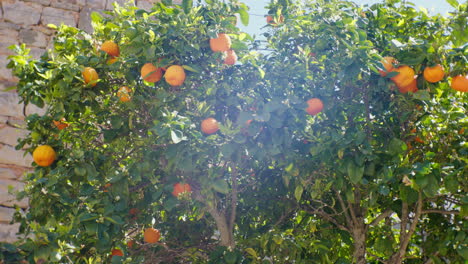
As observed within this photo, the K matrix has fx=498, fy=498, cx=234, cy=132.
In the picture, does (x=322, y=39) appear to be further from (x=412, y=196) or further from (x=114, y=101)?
(x=114, y=101)

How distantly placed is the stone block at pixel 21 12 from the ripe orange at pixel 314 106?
2.72 meters

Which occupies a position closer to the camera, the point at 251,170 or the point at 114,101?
the point at 114,101

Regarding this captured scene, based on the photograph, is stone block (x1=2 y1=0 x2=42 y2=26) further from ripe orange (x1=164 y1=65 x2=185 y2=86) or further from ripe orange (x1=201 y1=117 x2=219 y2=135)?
ripe orange (x1=201 y1=117 x2=219 y2=135)

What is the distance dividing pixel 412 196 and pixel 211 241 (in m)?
Answer: 0.96

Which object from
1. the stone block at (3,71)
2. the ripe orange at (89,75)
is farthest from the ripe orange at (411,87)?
the stone block at (3,71)

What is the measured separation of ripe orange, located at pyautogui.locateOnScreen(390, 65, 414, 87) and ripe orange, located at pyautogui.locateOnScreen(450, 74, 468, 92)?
142mm

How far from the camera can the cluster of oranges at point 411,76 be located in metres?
1.70

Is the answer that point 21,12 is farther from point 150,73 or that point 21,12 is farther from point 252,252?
point 252,252

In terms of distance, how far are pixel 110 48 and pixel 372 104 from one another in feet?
3.40

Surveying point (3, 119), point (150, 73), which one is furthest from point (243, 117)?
point (3, 119)

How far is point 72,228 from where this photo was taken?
175 centimetres

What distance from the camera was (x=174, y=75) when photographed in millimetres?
1702

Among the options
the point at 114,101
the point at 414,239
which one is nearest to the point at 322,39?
the point at 114,101

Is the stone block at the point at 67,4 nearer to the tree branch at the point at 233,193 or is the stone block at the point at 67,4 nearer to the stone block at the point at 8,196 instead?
the stone block at the point at 8,196
